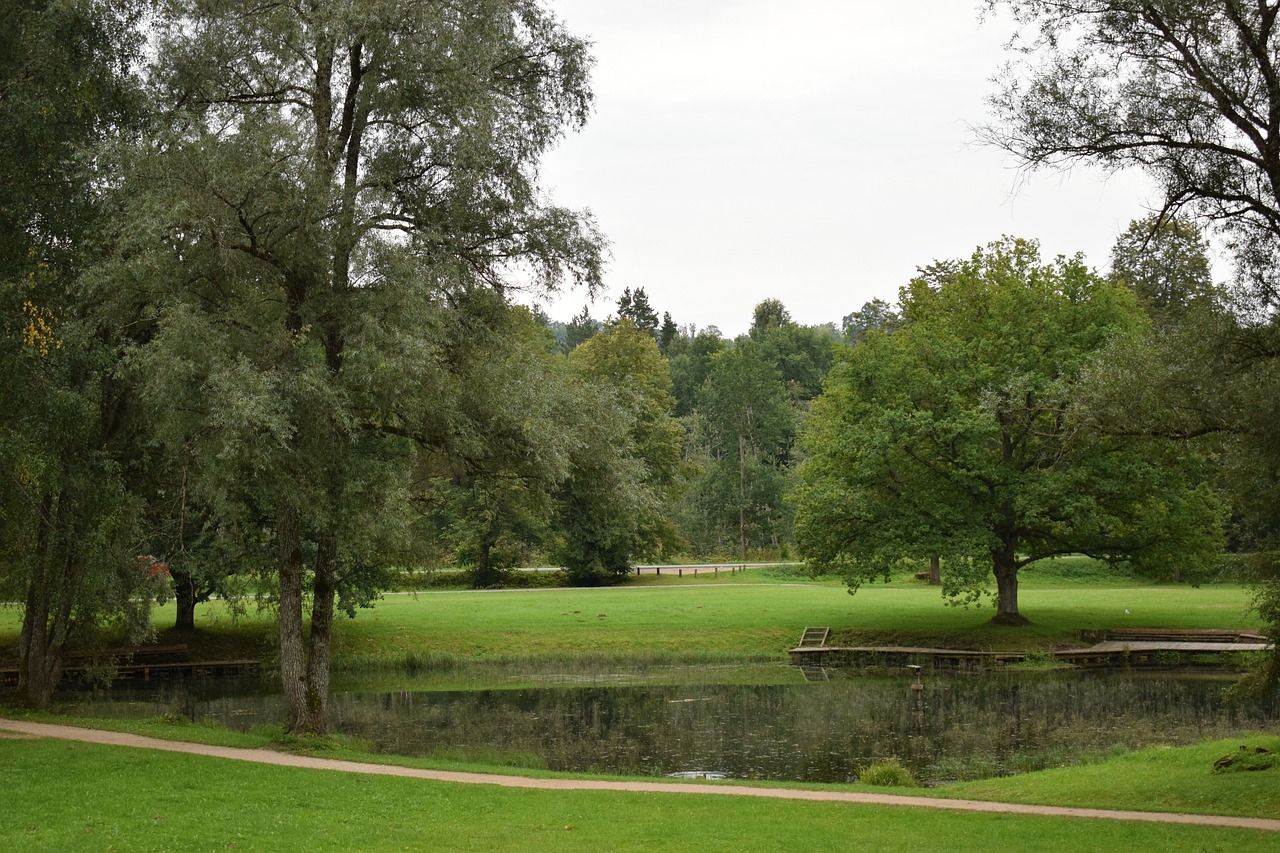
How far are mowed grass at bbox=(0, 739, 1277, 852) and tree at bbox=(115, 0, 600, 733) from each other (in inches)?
182

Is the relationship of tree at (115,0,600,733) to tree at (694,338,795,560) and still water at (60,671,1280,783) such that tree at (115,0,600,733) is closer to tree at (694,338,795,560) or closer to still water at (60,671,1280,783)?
still water at (60,671,1280,783)

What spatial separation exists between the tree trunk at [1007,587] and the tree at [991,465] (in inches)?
2.8

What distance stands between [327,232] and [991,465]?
2783cm

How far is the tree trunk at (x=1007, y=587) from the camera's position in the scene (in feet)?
134

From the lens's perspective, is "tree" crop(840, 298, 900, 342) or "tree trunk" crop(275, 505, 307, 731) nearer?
"tree trunk" crop(275, 505, 307, 731)

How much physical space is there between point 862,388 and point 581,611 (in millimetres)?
14695

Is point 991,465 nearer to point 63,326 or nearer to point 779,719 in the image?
point 779,719

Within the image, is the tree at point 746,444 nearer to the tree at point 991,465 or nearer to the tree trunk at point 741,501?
the tree trunk at point 741,501

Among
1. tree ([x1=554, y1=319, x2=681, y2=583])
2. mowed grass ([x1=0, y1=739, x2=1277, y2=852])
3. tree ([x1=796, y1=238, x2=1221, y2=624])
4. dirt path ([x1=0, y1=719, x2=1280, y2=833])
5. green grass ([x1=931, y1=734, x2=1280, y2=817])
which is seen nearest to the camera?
mowed grass ([x1=0, y1=739, x2=1277, y2=852])

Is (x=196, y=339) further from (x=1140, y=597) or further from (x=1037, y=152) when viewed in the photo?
(x=1140, y=597)

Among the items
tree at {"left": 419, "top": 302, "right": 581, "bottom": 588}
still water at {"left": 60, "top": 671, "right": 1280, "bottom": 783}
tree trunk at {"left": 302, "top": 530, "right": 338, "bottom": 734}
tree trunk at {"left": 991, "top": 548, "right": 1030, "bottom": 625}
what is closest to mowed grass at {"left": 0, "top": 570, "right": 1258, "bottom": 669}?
tree trunk at {"left": 991, "top": 548, "right": 1030, "bottom": 625}

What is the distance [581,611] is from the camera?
4572 cm

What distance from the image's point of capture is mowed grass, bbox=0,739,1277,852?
41.9 feet

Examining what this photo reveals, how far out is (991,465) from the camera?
3919cm
